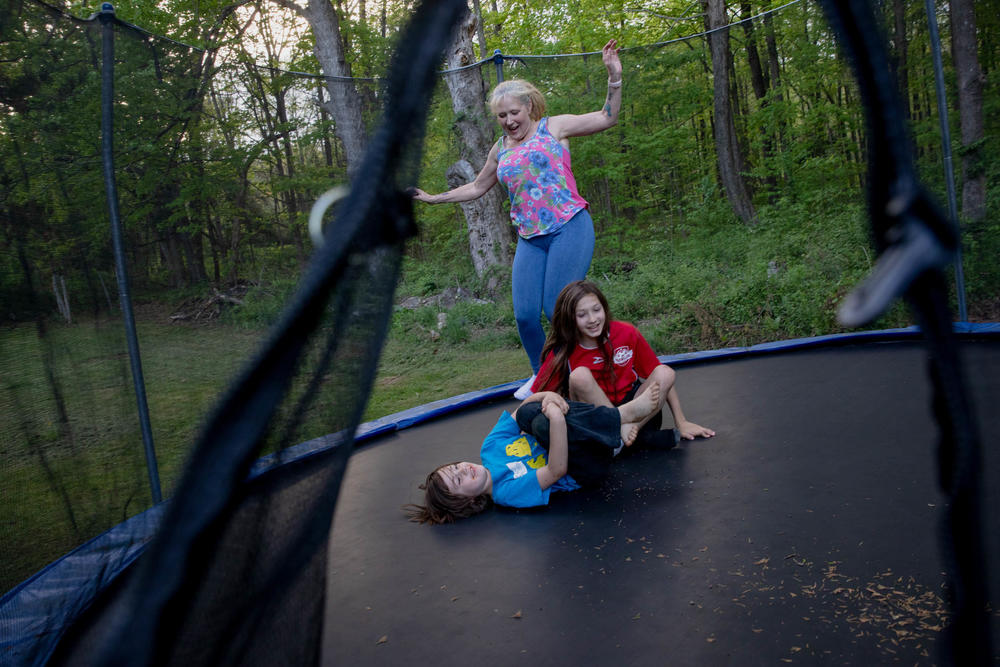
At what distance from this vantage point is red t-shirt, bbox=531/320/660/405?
201 centimetres

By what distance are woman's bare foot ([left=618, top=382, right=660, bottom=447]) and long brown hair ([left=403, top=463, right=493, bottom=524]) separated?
0.49 meters

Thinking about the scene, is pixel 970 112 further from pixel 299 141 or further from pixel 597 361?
pixel 299 141

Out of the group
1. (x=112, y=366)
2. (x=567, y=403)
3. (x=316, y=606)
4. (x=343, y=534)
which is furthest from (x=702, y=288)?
(x=316, y=606)

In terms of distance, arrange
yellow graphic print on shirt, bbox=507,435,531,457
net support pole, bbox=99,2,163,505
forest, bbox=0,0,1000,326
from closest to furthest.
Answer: forest, bbox=0,0,1000,326
net support pole, bbox=99,2,163,505
yellow graphic print on shirt, bbox=507,435,531,457

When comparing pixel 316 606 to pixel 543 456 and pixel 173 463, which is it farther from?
pixel 173 463

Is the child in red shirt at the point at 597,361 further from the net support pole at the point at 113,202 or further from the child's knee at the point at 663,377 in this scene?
the net support pole at the point at 113,202

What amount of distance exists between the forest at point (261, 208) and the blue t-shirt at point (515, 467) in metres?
0.43

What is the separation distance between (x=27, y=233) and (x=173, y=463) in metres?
0.84

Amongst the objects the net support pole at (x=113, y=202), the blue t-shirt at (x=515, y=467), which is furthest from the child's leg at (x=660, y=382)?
the net support pole at (x=113, y=202)

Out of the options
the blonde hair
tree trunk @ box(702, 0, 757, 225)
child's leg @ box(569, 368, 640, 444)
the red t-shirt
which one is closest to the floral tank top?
the blonde hair

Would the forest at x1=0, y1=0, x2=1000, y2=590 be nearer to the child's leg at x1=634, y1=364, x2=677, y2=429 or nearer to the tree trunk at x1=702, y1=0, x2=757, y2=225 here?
the child's leg at x1=634, y1=364, x2=677, y2=429

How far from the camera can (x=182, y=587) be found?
405 millimetres

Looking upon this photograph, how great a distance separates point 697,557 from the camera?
1321 mm

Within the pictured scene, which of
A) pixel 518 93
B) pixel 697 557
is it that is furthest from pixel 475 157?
pixel 697 557
